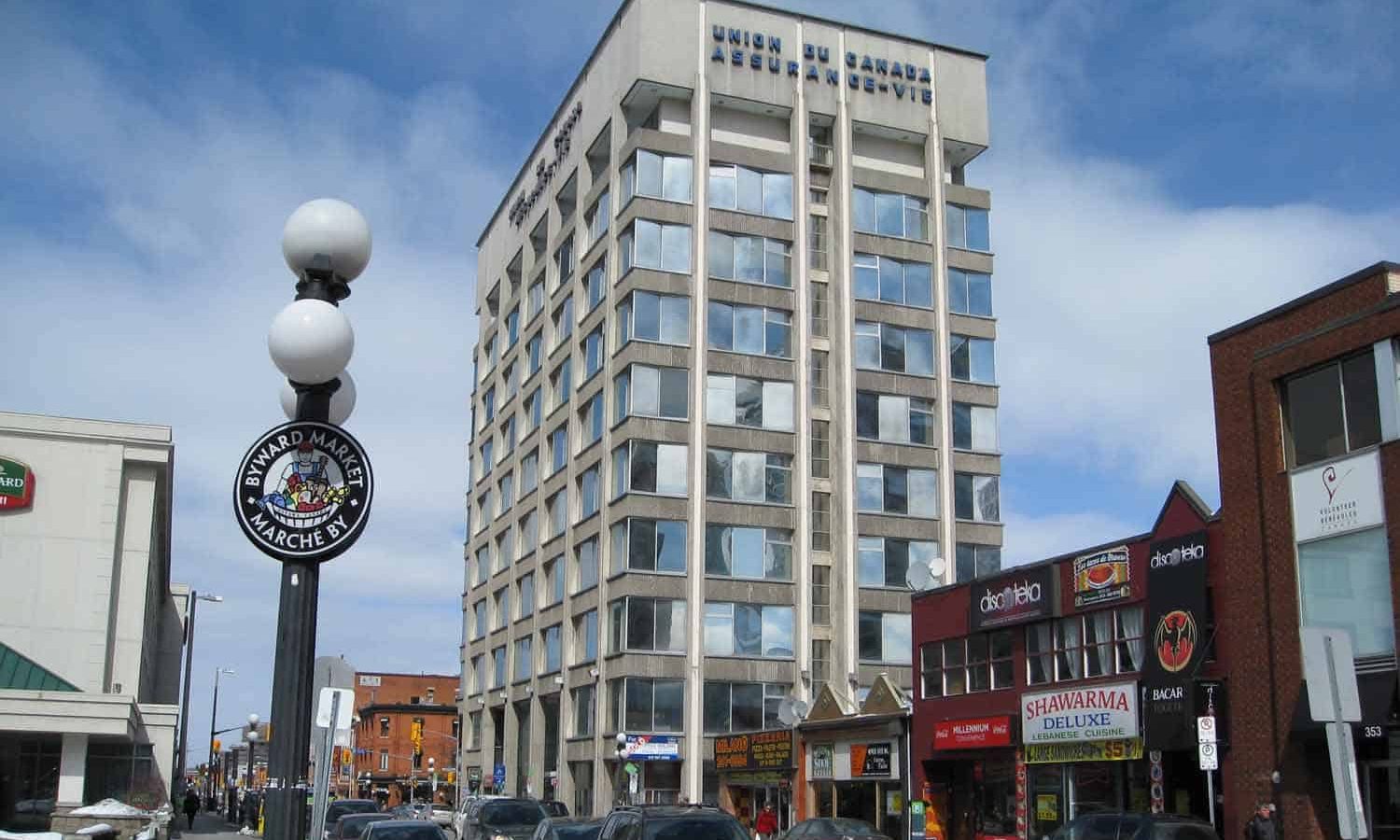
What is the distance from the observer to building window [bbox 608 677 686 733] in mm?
56625

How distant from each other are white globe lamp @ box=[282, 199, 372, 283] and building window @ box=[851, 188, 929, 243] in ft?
183

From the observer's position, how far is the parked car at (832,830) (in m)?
29.4

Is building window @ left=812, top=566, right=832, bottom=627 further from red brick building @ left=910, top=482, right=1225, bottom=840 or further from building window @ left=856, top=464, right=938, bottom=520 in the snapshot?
red brick building @ left=910, top=482, right=1225, bottom=840

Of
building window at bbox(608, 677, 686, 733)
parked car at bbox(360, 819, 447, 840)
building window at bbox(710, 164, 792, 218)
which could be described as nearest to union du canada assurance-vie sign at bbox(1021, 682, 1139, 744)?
parked car at bbox(360, 819, 447, 840)

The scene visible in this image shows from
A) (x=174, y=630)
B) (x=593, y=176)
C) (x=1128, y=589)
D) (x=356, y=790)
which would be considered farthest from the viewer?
(x=356, y=790)

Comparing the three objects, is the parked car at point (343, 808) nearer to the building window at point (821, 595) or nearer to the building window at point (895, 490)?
the building window at point (821, 595)

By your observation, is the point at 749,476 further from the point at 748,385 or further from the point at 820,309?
the point at 820,309

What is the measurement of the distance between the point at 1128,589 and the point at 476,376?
62.3 m

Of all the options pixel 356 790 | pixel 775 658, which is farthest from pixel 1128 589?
pixel 356 790

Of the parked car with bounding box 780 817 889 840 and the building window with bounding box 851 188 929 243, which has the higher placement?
the building window with bounding box 851 188 929 243

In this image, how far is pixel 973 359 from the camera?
64.5 metres

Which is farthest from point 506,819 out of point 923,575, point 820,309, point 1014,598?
point 820,309

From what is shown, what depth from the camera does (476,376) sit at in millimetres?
88312

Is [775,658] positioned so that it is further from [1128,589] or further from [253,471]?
[253,471]
